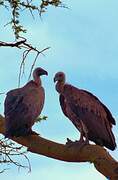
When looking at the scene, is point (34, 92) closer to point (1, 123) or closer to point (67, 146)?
point (1, 123)

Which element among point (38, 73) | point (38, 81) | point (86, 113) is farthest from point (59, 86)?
point (86, 113)

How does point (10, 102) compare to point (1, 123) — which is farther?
point (10, 102)

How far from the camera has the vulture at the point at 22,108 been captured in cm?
602

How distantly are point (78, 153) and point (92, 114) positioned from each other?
1.67 metres

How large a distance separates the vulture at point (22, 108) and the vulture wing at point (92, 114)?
49 cm

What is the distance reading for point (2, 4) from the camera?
21.9ft

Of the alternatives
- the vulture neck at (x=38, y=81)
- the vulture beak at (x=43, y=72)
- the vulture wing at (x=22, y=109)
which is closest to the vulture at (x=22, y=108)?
the vulture wing at (x=22, y=109)

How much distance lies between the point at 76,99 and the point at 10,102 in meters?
1.14

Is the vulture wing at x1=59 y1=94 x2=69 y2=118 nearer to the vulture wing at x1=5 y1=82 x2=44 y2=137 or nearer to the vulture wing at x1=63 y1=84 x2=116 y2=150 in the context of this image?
the vulture wing at x1=63 y1=84 x2=116 y2=150

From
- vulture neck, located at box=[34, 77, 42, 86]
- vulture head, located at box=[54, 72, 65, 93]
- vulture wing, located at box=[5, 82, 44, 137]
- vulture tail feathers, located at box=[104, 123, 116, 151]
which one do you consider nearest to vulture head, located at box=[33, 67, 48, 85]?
vulture neck, located at box=[34, 77, 42, 86]

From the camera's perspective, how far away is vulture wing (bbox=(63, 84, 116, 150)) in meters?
6.55

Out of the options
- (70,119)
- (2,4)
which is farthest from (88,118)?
(2,4)

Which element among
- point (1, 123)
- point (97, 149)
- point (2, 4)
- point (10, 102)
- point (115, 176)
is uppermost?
point (2, 4)

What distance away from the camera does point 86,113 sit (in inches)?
282
